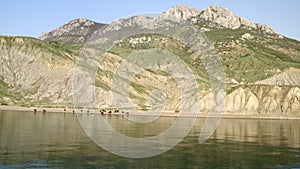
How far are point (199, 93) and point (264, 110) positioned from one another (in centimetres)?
2842

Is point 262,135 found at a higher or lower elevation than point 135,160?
higher

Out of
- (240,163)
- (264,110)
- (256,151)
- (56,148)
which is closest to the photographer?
(240,163)

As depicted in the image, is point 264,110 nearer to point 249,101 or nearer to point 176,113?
point 249,101

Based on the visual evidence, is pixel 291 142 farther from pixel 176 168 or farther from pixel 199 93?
pixel 199 93

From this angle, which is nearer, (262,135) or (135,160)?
(135,160)

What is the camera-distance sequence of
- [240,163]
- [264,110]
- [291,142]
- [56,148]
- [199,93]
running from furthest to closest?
1. [199,93]
2. [264,110]
3. [291,142]
4. [56,148]
5. [240,163]

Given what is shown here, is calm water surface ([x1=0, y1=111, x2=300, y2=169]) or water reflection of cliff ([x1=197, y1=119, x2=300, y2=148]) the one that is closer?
calm water surface ([x1=0, y1=111, x2=300, y2=169])

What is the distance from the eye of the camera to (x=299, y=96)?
584 feet

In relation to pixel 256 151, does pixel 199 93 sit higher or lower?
higher

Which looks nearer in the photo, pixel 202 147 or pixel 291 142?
pixel 202 147

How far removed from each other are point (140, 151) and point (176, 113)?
122034 millimetres

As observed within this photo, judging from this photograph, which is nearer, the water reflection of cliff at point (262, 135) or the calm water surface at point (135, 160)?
the calm water surface at point (135, 160)

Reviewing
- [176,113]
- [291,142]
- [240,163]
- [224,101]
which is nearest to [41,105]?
[176,113]

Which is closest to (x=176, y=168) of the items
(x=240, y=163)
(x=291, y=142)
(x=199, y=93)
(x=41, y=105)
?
(x=240, y=163)
